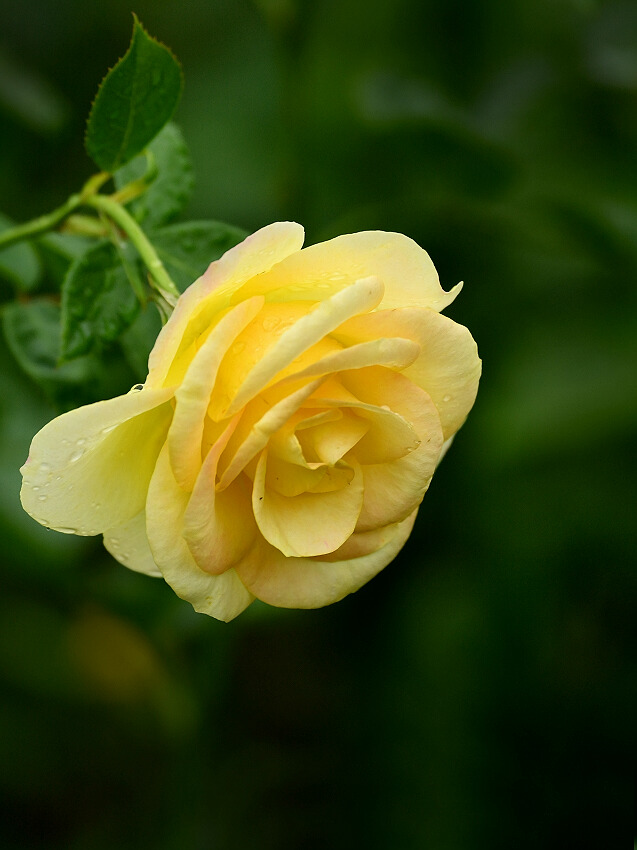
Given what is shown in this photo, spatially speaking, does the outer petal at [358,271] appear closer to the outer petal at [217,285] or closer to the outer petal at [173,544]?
the outer petal at [217,285]

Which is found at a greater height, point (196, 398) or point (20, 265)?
point (20, 265)

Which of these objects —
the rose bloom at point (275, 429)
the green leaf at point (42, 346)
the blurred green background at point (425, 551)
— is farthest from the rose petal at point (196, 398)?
the blurred green background at point (425, 551)

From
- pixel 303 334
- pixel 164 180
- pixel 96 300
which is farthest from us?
pixel 164 180

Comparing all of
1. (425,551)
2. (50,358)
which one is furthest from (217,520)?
(425,551)

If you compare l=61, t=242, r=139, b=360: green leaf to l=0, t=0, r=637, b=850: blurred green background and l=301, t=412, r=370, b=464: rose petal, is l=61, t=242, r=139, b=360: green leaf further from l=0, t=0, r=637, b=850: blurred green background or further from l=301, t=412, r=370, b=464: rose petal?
l=0, t=0, r=637, b=850: blurred green background

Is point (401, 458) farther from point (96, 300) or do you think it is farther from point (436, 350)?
point (96, 300)

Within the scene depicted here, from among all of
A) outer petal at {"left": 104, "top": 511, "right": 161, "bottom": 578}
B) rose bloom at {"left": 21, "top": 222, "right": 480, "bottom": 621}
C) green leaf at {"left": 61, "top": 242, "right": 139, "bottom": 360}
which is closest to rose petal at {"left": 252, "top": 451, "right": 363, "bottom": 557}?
rose bloom at {"left": 21, "top": 222, "right": 480, "bottom": 621}
